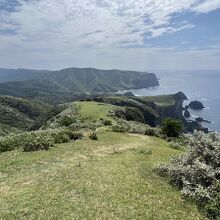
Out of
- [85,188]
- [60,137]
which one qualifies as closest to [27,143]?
[60,137]

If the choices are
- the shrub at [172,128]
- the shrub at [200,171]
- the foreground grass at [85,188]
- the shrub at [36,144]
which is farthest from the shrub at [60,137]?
the shrub at [172,128]

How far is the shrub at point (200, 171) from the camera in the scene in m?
18.9

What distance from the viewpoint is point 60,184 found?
70.3 ft

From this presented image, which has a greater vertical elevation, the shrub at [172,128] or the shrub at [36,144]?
the shrub at [36,144]

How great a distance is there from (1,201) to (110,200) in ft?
20.1

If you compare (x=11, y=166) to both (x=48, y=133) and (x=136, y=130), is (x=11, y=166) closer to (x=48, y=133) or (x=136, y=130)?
(x=48, y=133)

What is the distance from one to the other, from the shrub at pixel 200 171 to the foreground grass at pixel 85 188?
80cm

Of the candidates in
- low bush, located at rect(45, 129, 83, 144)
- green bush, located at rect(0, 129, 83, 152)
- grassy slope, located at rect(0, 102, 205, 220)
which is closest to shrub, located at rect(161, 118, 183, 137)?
low bush, located at rect(45, 129, 83, 144)

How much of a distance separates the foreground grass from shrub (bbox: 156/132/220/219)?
80 centimetres

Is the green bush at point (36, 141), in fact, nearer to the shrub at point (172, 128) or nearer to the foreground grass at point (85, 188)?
the foreground grass at point (85, 188)

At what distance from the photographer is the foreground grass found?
672 inches

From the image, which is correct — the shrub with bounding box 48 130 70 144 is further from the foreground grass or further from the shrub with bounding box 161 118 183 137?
the shrub with bounding box 161 118 183 137

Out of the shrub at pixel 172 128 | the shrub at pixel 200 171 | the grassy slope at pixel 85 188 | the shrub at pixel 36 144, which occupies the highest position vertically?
the shrub at pixel 200 171

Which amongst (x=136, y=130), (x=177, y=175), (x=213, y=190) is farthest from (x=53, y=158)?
(x=136, y=130)
